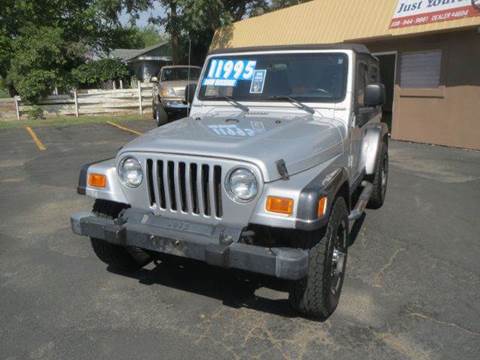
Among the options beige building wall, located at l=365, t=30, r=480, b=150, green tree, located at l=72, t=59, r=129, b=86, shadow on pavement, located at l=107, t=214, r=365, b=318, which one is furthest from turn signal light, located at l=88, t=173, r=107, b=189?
green tree, located at l=72, t=59, r=129, b=86

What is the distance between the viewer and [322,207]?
2801 mm

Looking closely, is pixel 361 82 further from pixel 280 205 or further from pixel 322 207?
pixel 280 205

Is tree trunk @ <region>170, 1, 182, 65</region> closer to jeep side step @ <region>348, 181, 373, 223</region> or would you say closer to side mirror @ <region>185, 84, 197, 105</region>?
side mirror @ <region>185, 84, 197, 105</region>

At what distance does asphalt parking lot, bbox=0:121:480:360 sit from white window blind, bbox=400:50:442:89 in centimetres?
657

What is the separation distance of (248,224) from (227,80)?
2.06 m

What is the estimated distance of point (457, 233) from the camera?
16.7ft

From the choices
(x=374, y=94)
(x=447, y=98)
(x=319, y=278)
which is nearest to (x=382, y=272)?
(x=319, y=278)

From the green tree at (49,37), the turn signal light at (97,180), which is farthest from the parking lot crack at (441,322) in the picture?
the green tree at (49,37)

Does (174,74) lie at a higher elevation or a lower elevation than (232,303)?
higher

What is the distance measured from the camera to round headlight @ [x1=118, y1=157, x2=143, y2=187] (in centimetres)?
321

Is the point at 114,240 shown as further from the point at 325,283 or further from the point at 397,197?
the point at 397,197

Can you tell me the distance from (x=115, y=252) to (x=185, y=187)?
1162mm

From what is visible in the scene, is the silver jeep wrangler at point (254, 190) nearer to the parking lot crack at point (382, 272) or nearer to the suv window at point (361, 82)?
the suv window at point (361, 82)

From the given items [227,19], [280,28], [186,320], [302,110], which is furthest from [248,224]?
[227,19]
